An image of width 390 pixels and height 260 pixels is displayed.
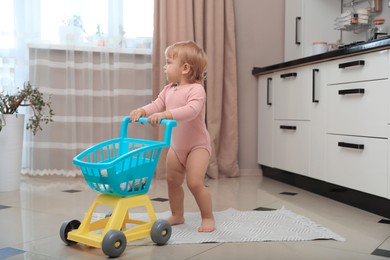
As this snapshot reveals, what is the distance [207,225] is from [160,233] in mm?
304

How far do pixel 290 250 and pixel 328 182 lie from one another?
1.12 m

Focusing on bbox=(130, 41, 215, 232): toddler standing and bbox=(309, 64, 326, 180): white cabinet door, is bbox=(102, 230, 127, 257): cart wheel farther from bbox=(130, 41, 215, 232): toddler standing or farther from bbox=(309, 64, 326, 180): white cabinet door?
bbox=(309, 64, 326, 180): white cabinet door

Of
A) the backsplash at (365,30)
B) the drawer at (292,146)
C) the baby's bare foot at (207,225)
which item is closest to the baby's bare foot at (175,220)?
the baby's bare foot at (207,225)

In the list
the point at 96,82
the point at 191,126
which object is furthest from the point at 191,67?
the point at 96,82

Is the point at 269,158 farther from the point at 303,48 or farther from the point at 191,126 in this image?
the point at 191,126

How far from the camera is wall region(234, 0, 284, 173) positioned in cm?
370

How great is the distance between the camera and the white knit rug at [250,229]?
1837 mm

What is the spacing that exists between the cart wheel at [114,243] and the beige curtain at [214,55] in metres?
1.86

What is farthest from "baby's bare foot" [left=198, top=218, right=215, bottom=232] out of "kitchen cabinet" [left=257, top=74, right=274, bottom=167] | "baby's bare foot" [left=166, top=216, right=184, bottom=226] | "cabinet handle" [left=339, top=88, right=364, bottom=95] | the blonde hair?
"kitchen cabinet" [left=257, top=74, right=274, bottom=167]

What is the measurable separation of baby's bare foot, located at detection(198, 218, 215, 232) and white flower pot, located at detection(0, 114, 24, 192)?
1.47m

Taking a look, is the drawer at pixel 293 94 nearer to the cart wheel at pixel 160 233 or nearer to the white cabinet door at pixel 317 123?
the white cabinet door at pixel 317 123

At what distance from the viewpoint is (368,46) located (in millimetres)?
2279

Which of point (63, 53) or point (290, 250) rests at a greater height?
point (63, 53)

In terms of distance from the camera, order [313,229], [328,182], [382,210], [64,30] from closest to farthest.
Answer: [313,229] → [382,210] → [328,182] → [64,30]
